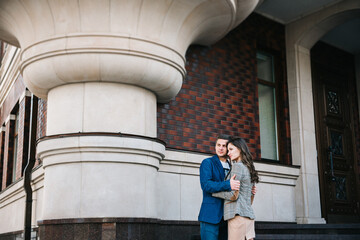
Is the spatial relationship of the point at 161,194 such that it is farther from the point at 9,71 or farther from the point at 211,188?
the point at 9,71

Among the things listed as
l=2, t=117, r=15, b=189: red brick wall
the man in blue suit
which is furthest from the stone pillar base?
l=2, t=117, r=15, b=189: red brick wall

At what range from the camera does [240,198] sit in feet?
15.4

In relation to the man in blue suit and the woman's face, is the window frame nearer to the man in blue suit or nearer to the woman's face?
the man in blue suit

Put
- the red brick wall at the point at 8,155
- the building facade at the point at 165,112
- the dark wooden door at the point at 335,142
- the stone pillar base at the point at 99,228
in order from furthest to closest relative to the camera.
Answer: the red brick wall at the point at 8,155 → the dark wooden door at the point at 335,142 → the building facade at the point at 165,112 → the stone pillar base at the point at 99,228

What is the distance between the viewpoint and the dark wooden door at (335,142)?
31.5 feet

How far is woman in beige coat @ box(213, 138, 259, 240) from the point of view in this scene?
4656 mm

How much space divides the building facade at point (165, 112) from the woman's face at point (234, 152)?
1611 mm

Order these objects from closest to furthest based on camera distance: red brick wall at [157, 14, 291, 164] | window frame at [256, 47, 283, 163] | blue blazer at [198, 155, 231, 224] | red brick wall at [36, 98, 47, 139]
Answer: blue blazer at [198, 155, 231, 224] → red brick wall at [157, 14, 291, 164] → red brick wall at [36, 98, 47, 139] → window frame at [256, 47, 283, 163]

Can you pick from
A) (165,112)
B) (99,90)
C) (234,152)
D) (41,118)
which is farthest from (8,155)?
(234,152)

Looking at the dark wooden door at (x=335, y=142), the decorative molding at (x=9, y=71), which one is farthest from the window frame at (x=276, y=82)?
the decorative molding at (x=9, y=71)

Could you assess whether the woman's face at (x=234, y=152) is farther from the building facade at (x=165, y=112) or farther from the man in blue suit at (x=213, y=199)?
the building facade at (x=165, y=112)

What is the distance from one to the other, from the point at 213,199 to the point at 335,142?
5851 mm

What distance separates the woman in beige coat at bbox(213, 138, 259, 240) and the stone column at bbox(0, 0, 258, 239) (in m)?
1.62

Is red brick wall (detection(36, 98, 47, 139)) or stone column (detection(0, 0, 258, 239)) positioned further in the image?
red brick wall (detection(36, 98, 47, 139))
